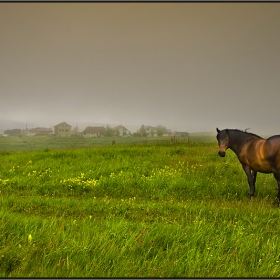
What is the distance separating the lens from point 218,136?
12703 mm

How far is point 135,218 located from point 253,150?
5.81m

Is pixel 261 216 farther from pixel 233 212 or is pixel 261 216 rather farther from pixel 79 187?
pixel 79 187

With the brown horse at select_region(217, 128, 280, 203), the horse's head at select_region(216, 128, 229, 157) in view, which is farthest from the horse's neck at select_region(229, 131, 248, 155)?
the horse's head at select_region(216, 128, 229, 157)

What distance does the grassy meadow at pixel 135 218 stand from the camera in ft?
16.6

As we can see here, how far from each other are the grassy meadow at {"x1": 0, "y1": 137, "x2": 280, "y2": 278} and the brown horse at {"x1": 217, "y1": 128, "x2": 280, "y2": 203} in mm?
1171

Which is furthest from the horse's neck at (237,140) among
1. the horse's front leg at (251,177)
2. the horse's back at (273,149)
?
the horse's back at (273,149)

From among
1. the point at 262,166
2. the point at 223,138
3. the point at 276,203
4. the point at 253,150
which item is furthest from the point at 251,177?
the point at 223,138

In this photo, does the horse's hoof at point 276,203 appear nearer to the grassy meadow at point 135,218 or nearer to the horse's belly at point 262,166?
the grassy meadow at point 135,218

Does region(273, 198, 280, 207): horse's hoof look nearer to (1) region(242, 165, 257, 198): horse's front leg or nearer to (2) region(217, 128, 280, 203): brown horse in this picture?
(2) region(217, 128, 280, 203): brown horse

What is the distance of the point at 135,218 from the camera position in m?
9.13

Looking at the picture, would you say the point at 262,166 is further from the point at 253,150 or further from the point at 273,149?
the point at 273,149

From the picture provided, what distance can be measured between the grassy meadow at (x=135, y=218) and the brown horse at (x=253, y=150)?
1.17 m

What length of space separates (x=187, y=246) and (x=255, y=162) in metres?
7.18

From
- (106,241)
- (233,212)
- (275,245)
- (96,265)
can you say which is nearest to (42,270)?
(96,265)
